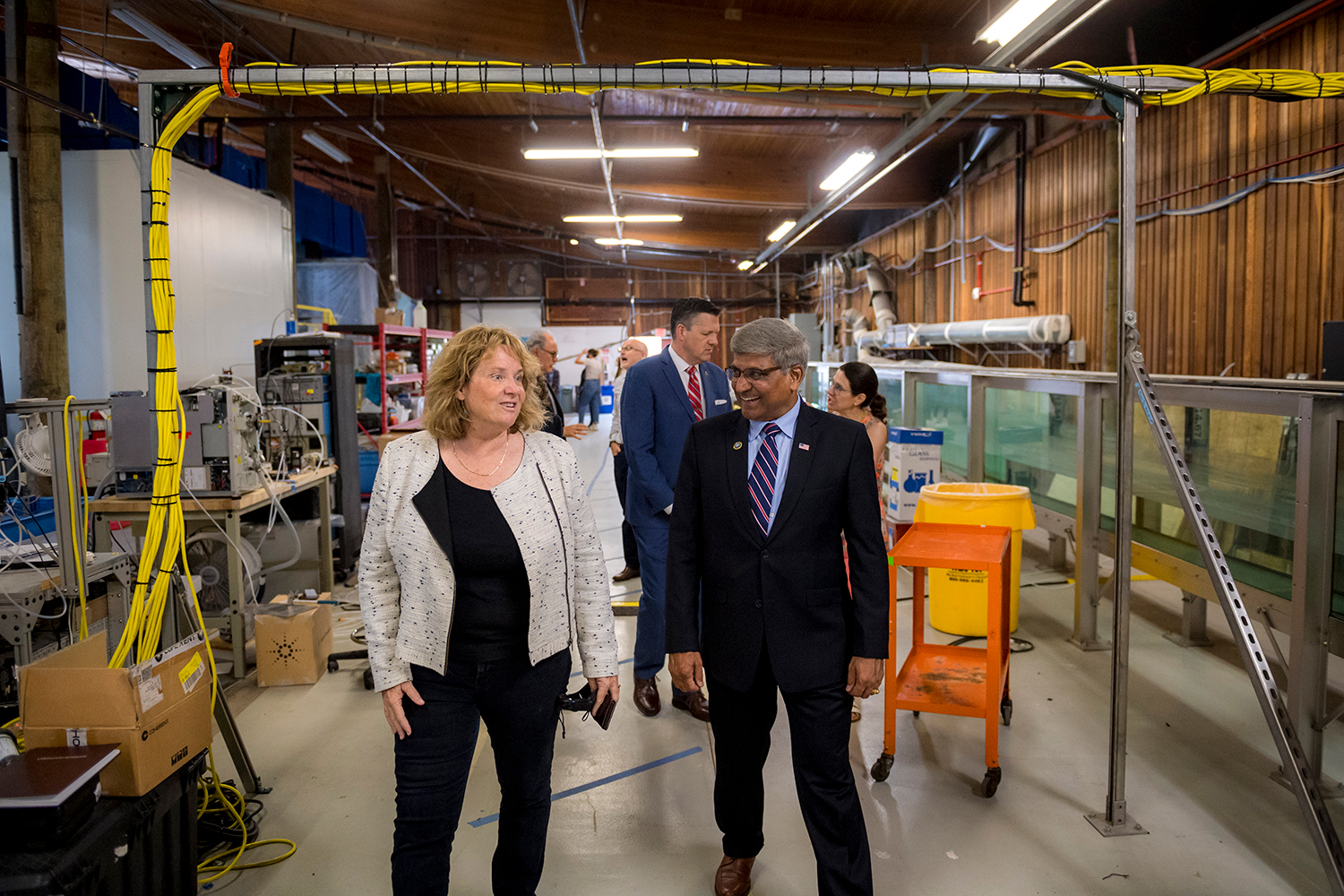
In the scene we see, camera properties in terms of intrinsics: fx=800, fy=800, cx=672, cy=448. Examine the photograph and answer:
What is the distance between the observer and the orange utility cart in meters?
2.97

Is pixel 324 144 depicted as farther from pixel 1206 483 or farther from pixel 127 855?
pixel 1206 483

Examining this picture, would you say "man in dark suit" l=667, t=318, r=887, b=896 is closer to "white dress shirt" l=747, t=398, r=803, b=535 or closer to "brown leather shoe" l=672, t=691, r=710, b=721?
"white dress shirt" l=747, t=398, r=803, b=535

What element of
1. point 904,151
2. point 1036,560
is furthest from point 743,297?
point 1036,560

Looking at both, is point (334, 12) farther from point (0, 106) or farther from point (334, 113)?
point (334, 113)

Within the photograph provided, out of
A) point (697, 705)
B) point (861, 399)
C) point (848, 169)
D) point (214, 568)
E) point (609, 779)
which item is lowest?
point (609, 779)

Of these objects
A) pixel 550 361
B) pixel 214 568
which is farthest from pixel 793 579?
pixel 214 568

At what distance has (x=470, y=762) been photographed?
192cm

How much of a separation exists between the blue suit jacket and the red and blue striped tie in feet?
4.16

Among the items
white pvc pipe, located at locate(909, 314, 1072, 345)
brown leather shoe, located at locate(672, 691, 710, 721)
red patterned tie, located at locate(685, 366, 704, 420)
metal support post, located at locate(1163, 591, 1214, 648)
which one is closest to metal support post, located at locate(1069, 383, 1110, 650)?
metal support post, located at locate(1163, 591, 1214, 648)

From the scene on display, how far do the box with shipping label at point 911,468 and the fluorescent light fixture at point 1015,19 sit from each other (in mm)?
2523

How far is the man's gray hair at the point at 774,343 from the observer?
6.95ft

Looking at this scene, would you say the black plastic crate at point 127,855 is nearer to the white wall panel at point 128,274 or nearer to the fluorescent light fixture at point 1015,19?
the white wall panel at point 128,274

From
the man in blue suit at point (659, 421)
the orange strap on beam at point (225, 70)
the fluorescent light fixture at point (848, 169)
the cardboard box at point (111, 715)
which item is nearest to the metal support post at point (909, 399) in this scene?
the fluorescent light fixture at point (848, 169)

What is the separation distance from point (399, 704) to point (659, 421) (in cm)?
185
